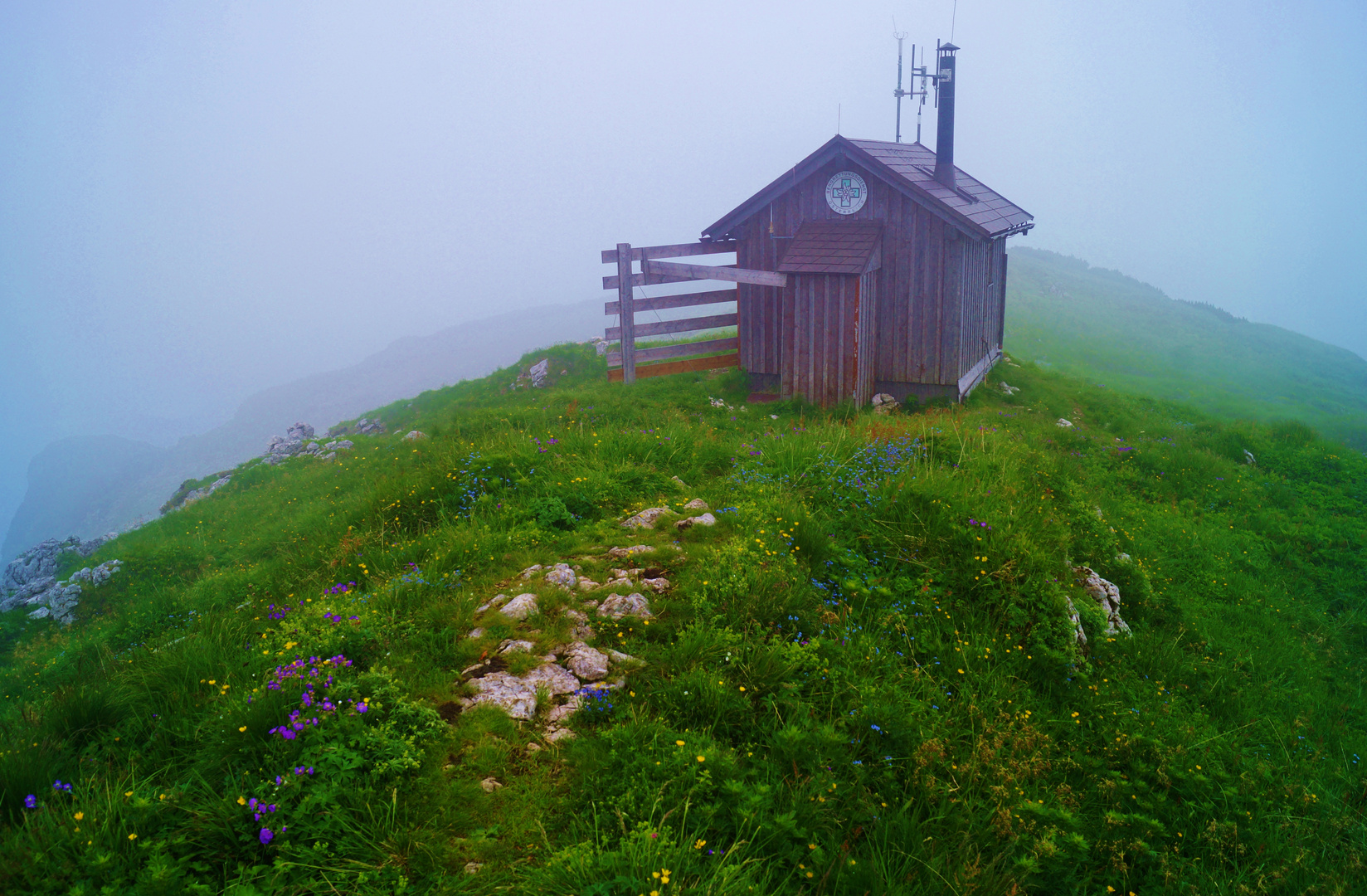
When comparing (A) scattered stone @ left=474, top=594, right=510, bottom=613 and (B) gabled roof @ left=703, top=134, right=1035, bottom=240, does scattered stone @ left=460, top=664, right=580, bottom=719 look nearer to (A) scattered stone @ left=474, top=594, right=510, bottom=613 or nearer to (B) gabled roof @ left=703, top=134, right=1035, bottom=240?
(A) scattered stone @ left=474, top=594, right=510, bottom=613

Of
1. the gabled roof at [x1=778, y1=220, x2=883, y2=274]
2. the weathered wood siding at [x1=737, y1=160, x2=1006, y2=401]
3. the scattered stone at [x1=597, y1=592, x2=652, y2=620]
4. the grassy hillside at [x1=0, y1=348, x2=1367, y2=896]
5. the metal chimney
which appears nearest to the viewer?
the grassy hillside at [x1=0, y1=348, x2=1367, y2=896]

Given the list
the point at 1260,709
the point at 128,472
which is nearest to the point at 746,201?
the point at 1260,709

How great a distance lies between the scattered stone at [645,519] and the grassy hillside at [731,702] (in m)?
0.12

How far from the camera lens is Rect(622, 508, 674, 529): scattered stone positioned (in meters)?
6.44

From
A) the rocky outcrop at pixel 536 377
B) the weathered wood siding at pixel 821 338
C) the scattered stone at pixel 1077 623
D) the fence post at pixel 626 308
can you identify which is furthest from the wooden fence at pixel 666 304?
the scattered stone at pixel 1077 623

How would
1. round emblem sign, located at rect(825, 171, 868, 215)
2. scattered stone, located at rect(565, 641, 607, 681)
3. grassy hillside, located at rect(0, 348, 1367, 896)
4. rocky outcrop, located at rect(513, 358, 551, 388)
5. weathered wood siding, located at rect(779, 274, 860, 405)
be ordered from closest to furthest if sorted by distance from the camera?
grassy hillside, located at rect(0, 348, 1367, 896), scattered stone, located at rect(565, 641, 607, 681), weathered wood siding, located at rect(779, 274, 860, 405), round emblem sign, located at rect(825, 171, 868, 215), rocky outcrop, located at rect(513, 358, 551, 388)

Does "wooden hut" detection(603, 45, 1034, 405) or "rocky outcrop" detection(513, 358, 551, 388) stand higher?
"wooden hut" detection(603, 45, 1034, 405)

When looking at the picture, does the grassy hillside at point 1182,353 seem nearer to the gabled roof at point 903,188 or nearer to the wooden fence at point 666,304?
the gabled roof at point 903,188

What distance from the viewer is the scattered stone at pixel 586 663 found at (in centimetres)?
441

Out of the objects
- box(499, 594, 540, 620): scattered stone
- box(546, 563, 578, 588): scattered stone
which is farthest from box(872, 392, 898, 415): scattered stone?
box(499, 594, 540, 620): scattered stone

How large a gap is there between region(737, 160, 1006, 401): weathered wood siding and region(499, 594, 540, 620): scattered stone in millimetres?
9042

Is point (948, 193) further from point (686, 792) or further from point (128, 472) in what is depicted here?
point (128, 472)

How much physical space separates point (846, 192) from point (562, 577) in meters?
11.0

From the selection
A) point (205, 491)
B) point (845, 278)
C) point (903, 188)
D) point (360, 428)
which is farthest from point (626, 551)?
point (360, 428)
